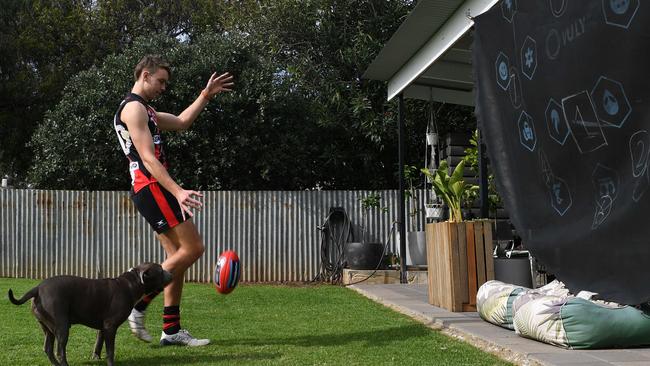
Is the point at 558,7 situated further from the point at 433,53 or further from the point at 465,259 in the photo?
the point at 433,53

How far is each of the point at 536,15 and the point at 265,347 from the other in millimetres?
2725

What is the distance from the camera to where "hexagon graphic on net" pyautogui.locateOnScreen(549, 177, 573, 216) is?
3537 millimetres

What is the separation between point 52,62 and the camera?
22609 millimetres

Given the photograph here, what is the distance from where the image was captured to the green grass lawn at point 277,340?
13.7 ft

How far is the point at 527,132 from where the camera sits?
403cm

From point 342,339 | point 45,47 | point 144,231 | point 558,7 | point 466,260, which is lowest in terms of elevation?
point 342,339

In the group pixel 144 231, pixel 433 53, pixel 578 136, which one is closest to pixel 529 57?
pixel 578 136

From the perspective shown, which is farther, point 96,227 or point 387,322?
point 96,227

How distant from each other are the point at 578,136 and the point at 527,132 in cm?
70

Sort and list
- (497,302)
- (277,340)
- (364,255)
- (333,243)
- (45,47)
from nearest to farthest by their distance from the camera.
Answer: (277,340) → (497,302) → (364,255) → (333,243) → (45,47)

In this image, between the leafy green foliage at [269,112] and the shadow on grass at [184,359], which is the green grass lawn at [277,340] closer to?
the shadow on grass at [184,359]

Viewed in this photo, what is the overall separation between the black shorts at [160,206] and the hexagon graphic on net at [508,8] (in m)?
2.49

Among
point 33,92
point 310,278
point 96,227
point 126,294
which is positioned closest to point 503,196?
point 126,294

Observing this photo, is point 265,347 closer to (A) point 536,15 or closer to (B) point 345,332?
(B) point 345,332
